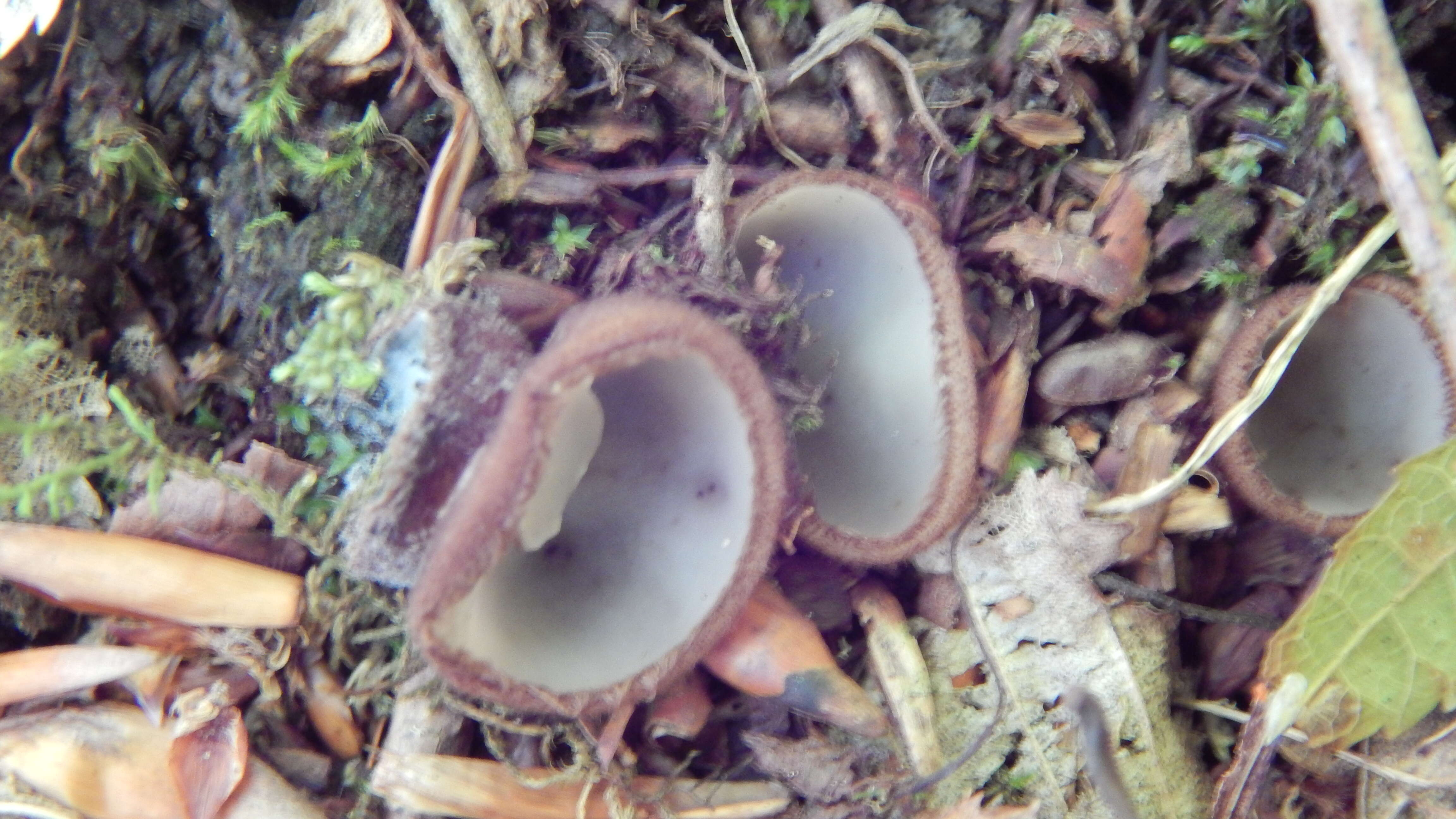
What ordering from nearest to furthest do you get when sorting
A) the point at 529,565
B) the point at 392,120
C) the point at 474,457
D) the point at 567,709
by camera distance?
the point at 474,457
the point at 567,709
the point at 529,565
the point at 392,120

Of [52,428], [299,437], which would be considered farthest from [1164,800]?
[52,428]

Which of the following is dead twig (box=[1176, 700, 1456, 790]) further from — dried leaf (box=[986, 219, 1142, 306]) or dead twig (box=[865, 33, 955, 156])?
dead twig (box=[865, 33, 955, 156])

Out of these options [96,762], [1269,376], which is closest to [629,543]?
[96,762]

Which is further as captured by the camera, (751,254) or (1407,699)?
(751,254)

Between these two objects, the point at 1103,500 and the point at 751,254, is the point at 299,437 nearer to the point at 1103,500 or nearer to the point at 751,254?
the point at 751,254

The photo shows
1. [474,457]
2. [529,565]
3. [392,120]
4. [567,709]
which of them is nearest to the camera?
[474,457]

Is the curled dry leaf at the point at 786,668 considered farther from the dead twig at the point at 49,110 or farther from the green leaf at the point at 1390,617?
the dead twig at the point at 49,110

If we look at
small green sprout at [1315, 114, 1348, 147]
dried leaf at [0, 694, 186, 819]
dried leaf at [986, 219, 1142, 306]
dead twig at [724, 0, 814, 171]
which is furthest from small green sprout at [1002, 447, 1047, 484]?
dried leaf at [0, 694, 186, 819]
